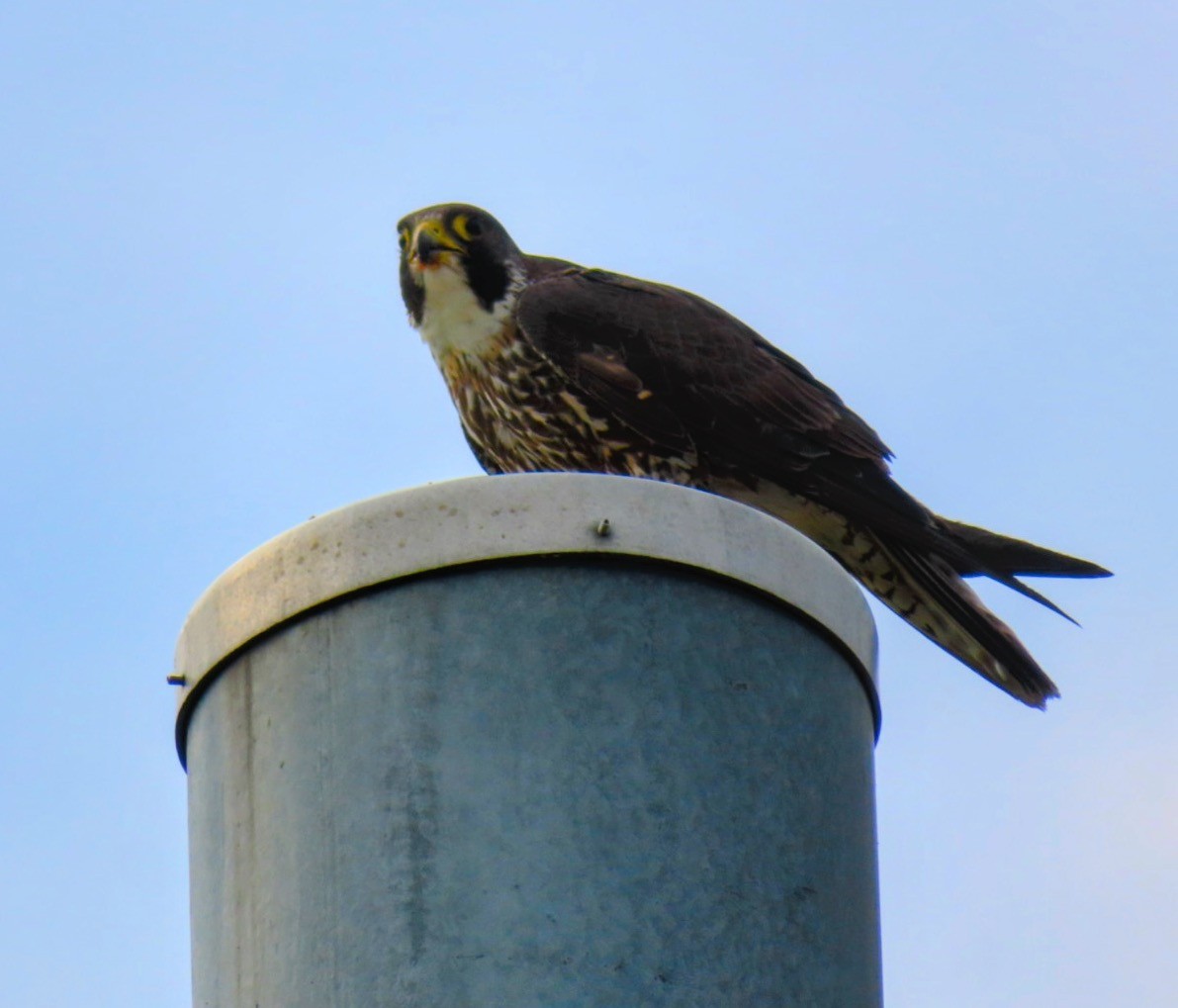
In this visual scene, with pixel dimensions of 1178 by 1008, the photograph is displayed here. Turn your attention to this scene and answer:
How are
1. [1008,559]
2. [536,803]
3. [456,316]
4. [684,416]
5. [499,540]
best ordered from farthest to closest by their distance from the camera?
[456,316] < [684,416] < [1008,559] < [499,540] < [536,803]

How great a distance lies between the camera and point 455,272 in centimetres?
516

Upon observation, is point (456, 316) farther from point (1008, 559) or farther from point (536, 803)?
point (536, 803)

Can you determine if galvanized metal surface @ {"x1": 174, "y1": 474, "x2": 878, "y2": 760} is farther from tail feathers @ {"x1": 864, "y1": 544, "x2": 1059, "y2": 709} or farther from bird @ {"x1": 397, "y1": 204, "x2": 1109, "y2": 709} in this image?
bird @ {"x1": 397, "y1": 204, "x2": 1109, "y2": 709}

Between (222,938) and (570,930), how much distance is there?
1.52 feet

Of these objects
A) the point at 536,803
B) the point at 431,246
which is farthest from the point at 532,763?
the point at 431,246

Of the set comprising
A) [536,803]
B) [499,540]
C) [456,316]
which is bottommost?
[536,803]

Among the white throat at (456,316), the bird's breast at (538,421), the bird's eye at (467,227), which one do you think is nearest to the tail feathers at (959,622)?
Answer: the bird's breast at (538,421)

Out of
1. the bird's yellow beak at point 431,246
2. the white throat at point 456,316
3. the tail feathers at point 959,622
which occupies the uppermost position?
the bird's yellow beak at point 431,246

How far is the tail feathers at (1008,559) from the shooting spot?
14.7 ft

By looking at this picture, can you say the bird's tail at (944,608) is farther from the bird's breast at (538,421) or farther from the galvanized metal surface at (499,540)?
the galvanized metal surface at (499,540)

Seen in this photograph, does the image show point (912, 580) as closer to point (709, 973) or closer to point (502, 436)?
point (502, 436)

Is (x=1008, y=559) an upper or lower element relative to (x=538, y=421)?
lower

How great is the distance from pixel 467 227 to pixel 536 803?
3.35m

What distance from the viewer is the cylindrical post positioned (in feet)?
6.74
